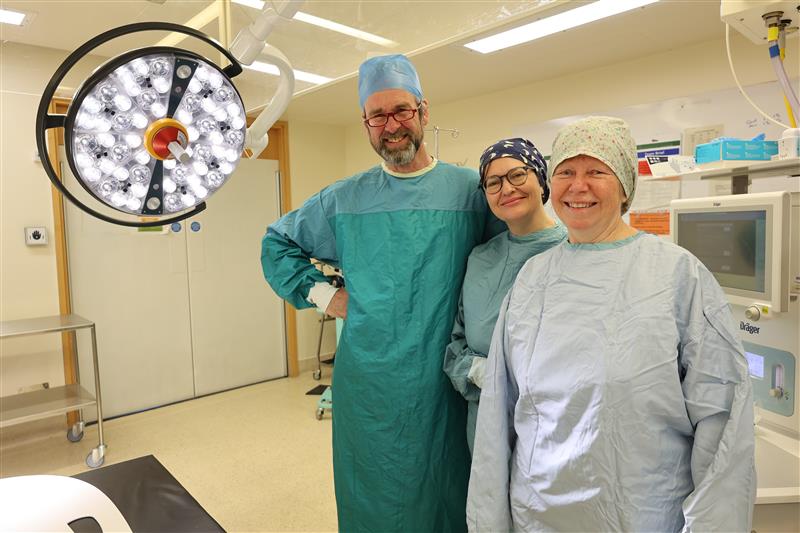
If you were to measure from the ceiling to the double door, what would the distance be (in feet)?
3.46

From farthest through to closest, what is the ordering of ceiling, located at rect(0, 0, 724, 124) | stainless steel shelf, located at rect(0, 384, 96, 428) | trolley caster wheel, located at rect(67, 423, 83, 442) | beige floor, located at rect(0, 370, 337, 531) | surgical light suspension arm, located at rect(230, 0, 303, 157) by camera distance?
trolley caster wheel, located at rect(67, 423, 83, 442) < stainless steel shelf, located at rect(0, 384, 96, 428) < beige floor, located at rect(0, 370, 337, 531) < ceiling, located at rect(0, 0, 724, 124) < surgical light suspension arm, located at rect(230, 0, 303, 157)

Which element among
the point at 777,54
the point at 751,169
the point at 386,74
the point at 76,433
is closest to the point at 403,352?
the point at 386,74

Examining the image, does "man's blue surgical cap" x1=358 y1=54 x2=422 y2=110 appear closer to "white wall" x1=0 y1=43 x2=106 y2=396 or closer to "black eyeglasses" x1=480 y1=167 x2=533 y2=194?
"black eyeglasses" x1=480 y1=167 x2=533 y2=194

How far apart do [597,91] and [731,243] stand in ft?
6.58

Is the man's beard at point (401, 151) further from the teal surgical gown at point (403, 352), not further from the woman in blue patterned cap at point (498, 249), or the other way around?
the woman in blue patterned cap at point (498, 249)

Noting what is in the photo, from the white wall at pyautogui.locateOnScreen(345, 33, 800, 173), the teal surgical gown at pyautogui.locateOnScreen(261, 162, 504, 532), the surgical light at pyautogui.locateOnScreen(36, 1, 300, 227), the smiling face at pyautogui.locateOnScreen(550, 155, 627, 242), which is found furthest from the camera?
the white wall at pyautogui.locateOnScreen(345, 33, 800, 173)

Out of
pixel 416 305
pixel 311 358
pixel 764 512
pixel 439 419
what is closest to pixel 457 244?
pixel 416 305

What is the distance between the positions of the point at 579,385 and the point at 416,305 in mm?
540

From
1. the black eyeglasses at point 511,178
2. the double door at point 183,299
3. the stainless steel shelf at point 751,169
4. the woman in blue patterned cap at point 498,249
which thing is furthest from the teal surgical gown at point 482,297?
the double door at point 183,299

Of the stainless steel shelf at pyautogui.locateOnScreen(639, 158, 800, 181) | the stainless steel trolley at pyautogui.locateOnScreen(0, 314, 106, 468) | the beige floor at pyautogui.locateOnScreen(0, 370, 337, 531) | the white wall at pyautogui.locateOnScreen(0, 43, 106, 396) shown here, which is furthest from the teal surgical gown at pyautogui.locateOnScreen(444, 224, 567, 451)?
the white wall at pyautogui.locateOnScreen(0, 43, 106, 396)

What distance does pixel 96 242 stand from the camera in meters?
3.45

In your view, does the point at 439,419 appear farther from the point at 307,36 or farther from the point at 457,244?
the point at 307,36

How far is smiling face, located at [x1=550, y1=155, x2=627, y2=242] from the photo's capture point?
0.99 metres

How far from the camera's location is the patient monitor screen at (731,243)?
133 cm
